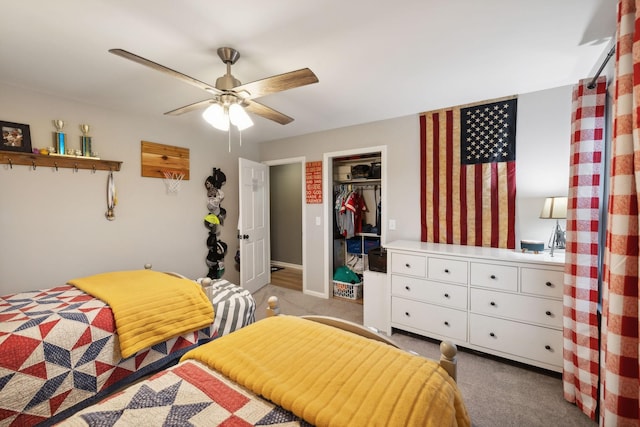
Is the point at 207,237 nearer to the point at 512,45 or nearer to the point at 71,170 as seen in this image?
the point at 71,170

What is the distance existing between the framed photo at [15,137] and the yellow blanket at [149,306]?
4.17ft

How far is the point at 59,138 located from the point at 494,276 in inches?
160

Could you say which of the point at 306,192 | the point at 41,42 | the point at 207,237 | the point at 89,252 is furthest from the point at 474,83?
the point at 89,252

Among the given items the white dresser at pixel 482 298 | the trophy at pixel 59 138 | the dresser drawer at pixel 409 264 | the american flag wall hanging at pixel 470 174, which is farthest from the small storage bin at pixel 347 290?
the trophy at pixel 59 138

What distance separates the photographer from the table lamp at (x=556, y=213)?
212cm

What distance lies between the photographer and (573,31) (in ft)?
5.23

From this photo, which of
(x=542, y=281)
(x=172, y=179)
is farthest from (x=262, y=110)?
(x=542, y=281)

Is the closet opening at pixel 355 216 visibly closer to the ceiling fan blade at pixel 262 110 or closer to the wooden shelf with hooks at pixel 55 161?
the ceiling fan blade at pixel 262 110

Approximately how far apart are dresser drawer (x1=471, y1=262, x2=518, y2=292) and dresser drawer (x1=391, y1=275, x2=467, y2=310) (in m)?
0.15

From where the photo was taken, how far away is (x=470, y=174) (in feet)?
9.15

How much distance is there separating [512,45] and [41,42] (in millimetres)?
3002

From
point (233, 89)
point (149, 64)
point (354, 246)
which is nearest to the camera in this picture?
point (149, 64)

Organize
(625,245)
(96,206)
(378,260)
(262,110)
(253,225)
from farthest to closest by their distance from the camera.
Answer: (253,225)
(378,260)
(96,206)
(262,110)
(625,245)

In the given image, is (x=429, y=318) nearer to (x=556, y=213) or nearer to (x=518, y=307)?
(x=518, y=307)
